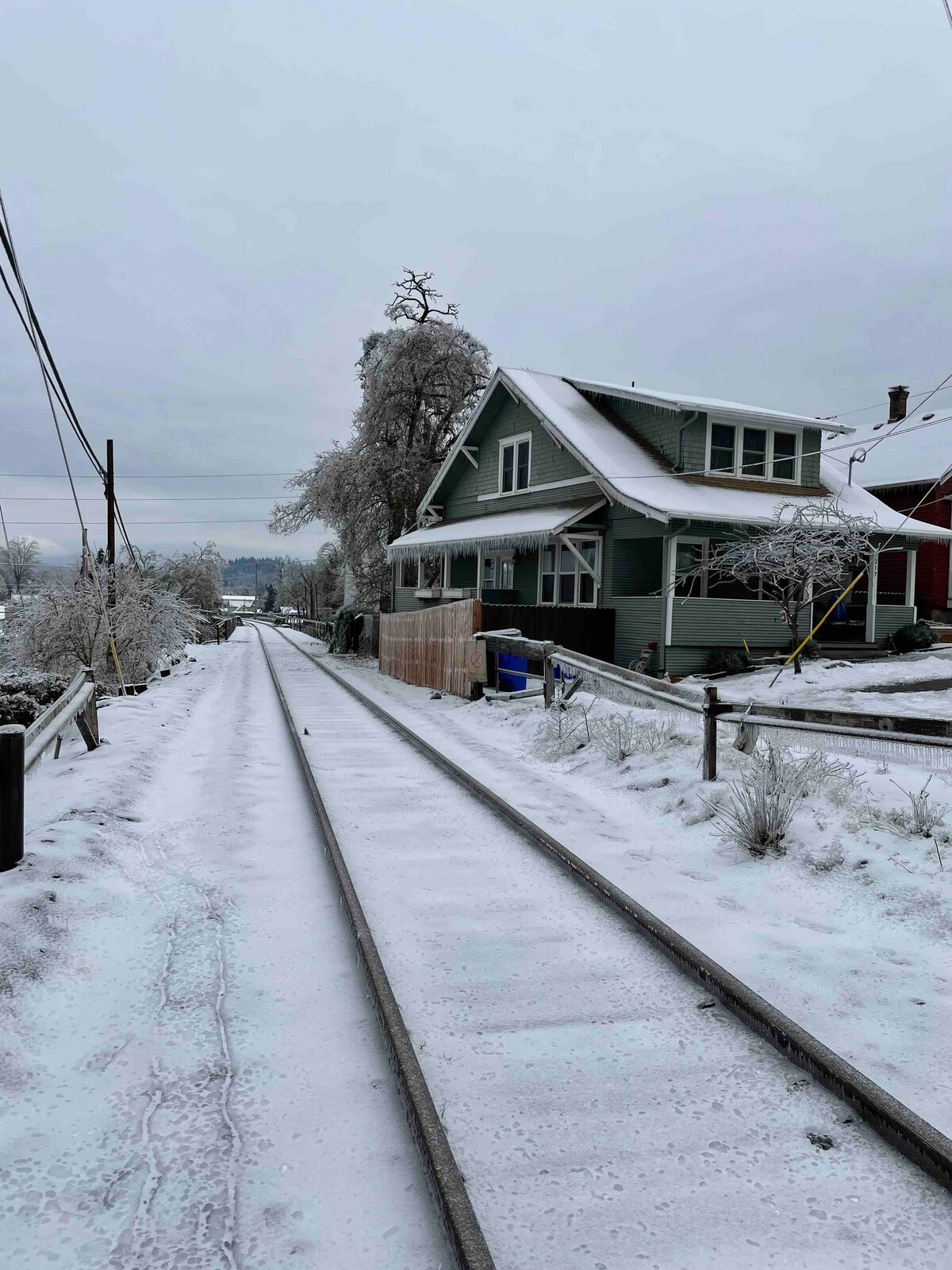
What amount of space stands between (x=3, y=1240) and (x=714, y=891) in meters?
4.06

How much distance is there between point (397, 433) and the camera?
33156 mm

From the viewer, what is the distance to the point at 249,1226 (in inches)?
96.5

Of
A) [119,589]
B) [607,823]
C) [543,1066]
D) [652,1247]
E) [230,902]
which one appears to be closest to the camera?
[652,1247]

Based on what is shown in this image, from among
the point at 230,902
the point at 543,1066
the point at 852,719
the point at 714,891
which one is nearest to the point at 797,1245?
the point at 543,1066

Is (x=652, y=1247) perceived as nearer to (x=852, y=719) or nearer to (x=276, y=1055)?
(x=276, y=1055)

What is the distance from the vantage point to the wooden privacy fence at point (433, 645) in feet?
51.9

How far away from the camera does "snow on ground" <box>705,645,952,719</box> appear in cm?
1318

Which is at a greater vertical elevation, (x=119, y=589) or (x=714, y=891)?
(x=119, y=589)

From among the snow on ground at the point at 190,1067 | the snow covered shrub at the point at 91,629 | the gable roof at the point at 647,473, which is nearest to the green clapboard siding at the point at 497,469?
the gable roof at the point at 647,473

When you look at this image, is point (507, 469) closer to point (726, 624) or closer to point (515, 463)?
point (515, 463)

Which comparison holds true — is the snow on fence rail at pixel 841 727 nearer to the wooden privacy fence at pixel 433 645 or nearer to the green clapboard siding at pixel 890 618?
the wooden privacy fence at pixel 433 645

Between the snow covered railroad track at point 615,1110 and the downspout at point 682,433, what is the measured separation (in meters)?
16.2

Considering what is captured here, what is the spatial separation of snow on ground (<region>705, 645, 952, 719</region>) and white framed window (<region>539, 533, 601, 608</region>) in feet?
13.8

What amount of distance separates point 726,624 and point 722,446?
15.3 feet
